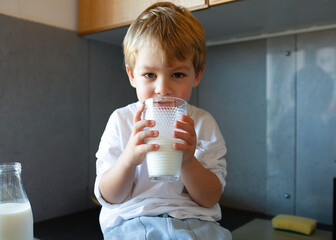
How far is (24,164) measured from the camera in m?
1.43

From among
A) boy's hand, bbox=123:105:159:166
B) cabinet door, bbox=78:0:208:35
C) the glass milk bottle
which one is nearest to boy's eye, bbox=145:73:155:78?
boy's hand, bbox=123:105:159:166

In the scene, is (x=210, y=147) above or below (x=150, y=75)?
below

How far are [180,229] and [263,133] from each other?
106cm

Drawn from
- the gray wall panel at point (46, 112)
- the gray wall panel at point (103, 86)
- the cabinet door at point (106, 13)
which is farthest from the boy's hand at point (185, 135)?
the gray wall panel at point (103, 86)

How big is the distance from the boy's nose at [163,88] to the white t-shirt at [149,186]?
156 mm

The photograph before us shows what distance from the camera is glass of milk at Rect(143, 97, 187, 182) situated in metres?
0.59

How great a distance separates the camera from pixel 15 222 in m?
0.64

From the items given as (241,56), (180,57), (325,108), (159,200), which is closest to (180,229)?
(159,200)

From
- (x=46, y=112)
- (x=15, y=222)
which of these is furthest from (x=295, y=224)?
(x=46, y=112)

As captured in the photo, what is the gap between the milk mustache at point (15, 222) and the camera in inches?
25.0

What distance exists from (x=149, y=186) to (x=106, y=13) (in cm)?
99

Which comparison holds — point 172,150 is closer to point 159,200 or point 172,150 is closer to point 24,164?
point 159,200

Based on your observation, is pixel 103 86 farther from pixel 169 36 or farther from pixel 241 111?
pixel 169 36

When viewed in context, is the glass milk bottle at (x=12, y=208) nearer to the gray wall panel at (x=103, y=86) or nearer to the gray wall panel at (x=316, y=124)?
the gray wall panel at (x=103, y=86)
